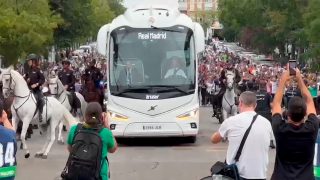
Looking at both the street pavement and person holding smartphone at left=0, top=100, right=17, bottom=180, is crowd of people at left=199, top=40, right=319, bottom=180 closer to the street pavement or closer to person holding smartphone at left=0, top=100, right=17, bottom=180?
person holding smartphone at left=0, top=100, right=17, bottom=180

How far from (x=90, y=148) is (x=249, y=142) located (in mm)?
1673

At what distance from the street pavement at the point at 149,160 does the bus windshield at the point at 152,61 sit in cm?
148

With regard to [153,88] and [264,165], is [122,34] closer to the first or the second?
[153,88]

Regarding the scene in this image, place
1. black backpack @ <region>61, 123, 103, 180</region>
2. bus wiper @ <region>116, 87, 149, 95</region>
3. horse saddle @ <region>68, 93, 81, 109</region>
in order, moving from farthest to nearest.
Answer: horse saddle @ <region>68, 93, 81, 109</region>
bus wiper @ <region>116, 87, 149, 95</region>
black backpack @ <region>61, 123, 103, 180</region>

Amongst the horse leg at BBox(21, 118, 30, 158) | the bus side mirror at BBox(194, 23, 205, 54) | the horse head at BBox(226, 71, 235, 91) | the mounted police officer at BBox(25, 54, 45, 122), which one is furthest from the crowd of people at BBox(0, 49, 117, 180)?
the horse head at BBox(226, 71, 235, 91)

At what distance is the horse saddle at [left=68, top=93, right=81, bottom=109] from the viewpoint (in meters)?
22.8

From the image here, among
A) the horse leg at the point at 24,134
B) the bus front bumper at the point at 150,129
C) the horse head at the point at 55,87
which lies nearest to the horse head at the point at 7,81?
the horse leg at the point at 24,134

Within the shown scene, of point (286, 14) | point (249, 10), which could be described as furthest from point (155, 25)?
point (249, 10)

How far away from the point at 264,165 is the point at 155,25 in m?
12.3

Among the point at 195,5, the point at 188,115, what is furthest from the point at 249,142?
the point at 195,5

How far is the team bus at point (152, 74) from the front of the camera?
64.6 feet

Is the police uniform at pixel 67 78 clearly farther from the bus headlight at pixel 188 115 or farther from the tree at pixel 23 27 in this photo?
the tree at pixel 23 27

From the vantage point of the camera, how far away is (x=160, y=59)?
20.3m

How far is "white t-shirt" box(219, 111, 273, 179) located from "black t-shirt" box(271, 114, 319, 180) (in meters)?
0.37
